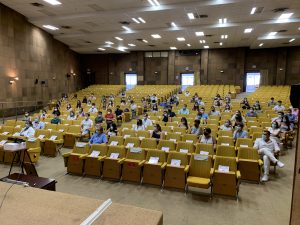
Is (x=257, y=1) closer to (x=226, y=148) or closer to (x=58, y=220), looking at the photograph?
(x=226, y=148)

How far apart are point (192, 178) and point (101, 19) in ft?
37.3

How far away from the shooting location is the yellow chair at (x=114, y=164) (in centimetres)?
560

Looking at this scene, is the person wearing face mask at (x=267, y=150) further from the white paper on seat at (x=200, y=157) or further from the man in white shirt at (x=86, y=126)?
the man in white shirt at (x=86, y=126)

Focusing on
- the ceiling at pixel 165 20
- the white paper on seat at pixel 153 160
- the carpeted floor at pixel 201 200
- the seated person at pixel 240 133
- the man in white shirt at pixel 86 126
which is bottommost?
the carpeted floor at pixel 201 200

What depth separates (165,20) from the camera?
13367mm

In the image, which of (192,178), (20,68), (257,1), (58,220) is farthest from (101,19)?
(58,220)

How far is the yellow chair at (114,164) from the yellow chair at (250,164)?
2750mm

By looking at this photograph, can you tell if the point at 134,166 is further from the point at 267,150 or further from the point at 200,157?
the point at 267,150

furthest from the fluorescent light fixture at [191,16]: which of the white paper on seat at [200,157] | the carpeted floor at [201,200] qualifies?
the white paper on seat at [200,157]

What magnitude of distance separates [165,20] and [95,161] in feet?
33.2

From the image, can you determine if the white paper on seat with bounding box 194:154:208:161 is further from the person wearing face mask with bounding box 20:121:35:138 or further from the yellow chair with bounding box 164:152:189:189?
the person wearing face mask with bounding box 20:121:35:138

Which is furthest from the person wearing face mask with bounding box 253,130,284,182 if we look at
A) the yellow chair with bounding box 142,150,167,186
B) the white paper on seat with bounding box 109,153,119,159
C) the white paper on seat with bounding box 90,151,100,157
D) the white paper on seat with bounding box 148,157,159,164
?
the white paper on seat with bounding box 90,151,100,157

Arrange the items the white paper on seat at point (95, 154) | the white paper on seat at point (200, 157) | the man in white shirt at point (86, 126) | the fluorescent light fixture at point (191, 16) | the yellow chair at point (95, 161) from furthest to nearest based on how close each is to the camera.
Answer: the fluorescent light fixture at point (191, 16) < the man in white shirt at point (86, 126) < the white paper on seat at point (95, 154) < the yellow chair at point (95, 161) < the white paper on seat at point (200, 157)

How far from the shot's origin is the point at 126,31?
15898 mm
